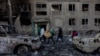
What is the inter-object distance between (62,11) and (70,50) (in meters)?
22.9

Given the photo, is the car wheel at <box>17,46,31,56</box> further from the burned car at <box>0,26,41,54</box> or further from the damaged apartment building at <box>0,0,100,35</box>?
the damaged apartment building at <box>0,0,100,35</box>

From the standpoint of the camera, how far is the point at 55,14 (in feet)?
148

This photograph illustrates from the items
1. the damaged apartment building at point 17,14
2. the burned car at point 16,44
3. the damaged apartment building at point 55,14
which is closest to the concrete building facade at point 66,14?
the damaged apartment building at point 55,14

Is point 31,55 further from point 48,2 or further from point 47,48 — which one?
point 48,2

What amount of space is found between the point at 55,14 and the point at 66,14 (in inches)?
67.7

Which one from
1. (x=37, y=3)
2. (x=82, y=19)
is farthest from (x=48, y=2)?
(x=82, y=19)

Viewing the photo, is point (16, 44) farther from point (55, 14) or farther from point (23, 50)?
point (55, 14)

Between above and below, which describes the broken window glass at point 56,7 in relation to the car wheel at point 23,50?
above

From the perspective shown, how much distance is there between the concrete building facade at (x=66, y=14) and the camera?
44.7m

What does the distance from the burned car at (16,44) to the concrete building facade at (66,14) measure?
2360 cm

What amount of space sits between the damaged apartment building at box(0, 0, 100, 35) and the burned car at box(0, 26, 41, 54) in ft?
76.1

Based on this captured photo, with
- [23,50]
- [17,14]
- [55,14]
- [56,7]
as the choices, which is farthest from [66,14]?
[23,50]

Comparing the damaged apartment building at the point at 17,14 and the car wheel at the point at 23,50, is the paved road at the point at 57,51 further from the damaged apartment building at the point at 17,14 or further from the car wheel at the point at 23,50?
the damaged apartment building at the point at 17,14

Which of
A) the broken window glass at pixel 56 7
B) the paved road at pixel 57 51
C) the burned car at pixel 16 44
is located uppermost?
the broken window glass at pixel 56 7
